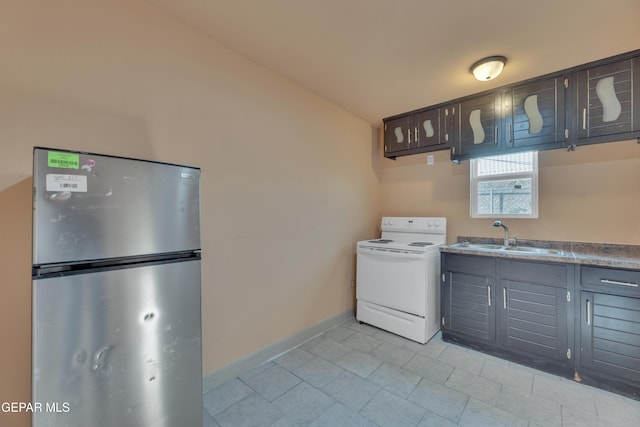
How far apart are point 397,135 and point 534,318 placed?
237 cm

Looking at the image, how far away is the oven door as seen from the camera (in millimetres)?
2641

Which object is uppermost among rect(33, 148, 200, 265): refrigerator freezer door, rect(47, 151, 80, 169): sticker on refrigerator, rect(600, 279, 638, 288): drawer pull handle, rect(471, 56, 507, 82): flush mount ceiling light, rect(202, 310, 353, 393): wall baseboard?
rect(471, 56, 507, 82): flush mount ceiling light

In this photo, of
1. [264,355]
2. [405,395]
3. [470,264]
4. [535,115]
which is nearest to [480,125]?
[535,115]

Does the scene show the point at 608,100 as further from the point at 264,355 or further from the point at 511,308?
the point at 264,355

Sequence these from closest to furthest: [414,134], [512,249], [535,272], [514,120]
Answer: [535,272] → [514,120] → [512,249] → [414,134]

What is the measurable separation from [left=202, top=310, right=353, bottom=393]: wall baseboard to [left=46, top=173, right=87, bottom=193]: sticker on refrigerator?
5.13 feet

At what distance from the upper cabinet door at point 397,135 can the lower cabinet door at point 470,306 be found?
1635 millimetres

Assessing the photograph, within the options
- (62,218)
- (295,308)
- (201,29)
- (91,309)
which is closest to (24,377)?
(91,309)

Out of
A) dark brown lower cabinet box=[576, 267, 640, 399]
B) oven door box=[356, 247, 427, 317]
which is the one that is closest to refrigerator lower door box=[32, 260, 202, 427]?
oven door box=[356, 247, 427, 317]

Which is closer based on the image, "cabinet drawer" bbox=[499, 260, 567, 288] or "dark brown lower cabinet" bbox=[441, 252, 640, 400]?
"dark brown lower cabinet" bbox=[441, 252, 640, 400]

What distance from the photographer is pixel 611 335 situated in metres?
1.92

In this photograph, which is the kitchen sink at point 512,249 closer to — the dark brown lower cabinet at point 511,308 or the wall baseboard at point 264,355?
the dark brown lower cabinet at point 511,308

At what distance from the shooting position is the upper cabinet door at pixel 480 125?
2627mm

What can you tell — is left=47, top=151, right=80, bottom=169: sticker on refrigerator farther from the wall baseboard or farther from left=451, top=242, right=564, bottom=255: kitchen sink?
left=451, top=242, right=564, bottom=255: kitchen sink
